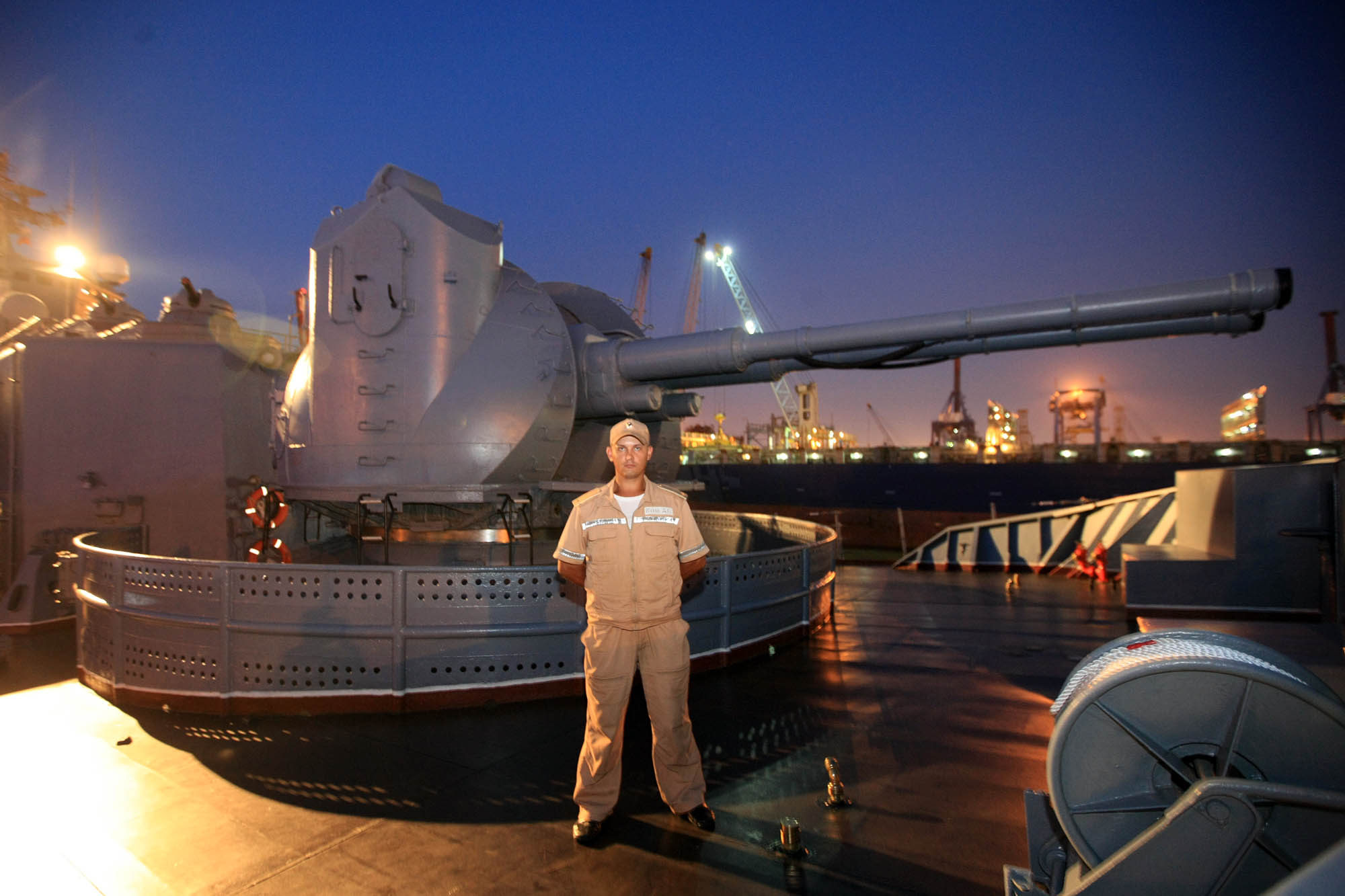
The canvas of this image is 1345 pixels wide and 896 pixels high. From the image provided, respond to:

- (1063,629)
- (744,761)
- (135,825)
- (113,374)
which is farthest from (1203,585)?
(113,374)

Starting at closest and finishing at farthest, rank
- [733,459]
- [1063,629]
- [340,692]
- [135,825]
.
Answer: [135,825], [340,692], [1063,629], [733,459]

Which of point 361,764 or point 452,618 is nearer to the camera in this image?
point 361,764

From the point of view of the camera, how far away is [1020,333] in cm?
662

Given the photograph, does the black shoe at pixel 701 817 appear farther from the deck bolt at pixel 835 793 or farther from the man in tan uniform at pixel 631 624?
the deck bolt at pixel 835 793

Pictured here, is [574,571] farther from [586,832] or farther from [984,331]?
[984,331]

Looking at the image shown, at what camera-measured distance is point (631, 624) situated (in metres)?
3.28

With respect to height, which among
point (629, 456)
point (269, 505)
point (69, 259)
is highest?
point (69, 259)

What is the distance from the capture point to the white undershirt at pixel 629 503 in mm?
3359

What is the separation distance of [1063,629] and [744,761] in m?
5.39

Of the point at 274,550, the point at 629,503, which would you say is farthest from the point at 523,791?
the point at 274,550

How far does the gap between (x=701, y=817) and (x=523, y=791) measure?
1063 millimetres

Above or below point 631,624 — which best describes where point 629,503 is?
above

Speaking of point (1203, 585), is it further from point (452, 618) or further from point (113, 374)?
point (113, 374)

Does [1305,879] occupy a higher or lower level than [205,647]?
higher
